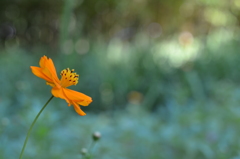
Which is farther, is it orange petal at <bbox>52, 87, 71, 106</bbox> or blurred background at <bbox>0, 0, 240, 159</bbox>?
blurred background at <bbox>0, 0, 240, 159</bbox>

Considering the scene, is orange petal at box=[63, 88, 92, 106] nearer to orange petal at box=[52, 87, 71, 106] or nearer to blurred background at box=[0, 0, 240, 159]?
orange petal at box=[52, 87, 71, 106]

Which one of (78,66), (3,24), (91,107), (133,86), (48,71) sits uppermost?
(3,24)

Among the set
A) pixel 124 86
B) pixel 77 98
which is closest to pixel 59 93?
pixel 77 98

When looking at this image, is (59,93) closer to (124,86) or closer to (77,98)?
(77,98)

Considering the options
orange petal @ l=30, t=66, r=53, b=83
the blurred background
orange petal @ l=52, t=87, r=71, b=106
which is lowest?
orange petal @ l=52, t=87, r=71, b=106

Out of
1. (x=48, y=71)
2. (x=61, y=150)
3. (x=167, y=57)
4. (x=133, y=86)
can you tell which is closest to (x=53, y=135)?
(x=61, y=150)

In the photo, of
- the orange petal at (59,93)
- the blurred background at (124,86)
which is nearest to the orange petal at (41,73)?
the orange petal at (59,93)

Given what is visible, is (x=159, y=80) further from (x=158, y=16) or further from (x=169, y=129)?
(x=158, y=16)

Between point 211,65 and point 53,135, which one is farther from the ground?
point 211,65

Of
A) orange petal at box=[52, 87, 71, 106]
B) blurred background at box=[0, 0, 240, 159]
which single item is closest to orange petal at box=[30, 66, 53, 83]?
orange petal at box=[52, 87, 71, 106]
